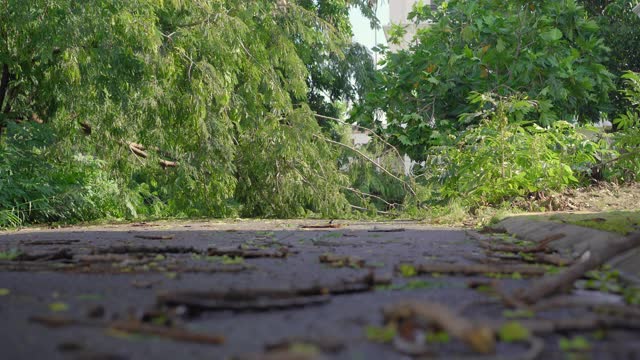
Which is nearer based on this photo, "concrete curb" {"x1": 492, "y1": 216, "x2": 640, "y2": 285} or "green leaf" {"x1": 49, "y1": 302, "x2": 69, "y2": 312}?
"green leaf" {"x1": 49, "y1": 302, "x2": 69, "y2": 312}

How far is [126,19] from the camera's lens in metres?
10.7

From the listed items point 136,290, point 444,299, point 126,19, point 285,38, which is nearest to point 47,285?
point 136,290

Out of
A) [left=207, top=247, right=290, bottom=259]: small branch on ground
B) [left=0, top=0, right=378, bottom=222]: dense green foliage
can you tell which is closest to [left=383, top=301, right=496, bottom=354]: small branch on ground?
[left=207, top=247, right=290, bottom=259]: small branch on ground

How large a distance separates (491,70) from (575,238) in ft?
36.4

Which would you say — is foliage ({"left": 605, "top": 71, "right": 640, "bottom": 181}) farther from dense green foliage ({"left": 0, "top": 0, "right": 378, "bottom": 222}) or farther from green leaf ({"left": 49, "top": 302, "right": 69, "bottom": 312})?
green leaf ({"left": 49, "top": 302, "right": 69, "bottom": 312})

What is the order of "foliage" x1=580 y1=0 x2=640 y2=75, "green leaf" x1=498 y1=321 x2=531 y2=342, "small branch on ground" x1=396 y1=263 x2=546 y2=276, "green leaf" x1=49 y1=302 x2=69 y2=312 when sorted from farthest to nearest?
"foliage" x1=580 y1=0 x2=640 y2=75 < "small branch on ground" x1=396 y1=263 x2=546 y2=276 < "green leaf" x1=49 y1=302 x2=69 y2=312 < "green leaf" x1=498 y1=321 x2=531 y2=342

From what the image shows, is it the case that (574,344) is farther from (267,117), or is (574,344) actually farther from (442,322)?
(267,117)

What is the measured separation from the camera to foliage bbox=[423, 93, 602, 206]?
10.5 metres

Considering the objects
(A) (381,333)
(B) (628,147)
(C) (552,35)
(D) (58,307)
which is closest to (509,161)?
(B) (628,147)

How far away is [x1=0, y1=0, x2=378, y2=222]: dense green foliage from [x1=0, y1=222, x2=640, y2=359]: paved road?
5814 millimetres

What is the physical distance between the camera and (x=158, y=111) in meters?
11.7

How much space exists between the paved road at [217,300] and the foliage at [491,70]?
419 inches

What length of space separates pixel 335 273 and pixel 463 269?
625 millimetres

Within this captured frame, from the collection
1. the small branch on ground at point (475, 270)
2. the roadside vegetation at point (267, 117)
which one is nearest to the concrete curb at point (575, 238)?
the small branch on ground at point (475, 270)
